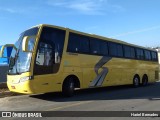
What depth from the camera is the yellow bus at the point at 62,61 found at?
12703 mm

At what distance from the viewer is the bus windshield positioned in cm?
1273

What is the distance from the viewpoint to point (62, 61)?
46.1 ft

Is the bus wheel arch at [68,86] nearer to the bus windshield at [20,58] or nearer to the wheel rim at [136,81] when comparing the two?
the bus windshield at [20,58]

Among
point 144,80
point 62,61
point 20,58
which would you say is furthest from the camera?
point 144,80

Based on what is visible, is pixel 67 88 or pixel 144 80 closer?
pixel 67 88

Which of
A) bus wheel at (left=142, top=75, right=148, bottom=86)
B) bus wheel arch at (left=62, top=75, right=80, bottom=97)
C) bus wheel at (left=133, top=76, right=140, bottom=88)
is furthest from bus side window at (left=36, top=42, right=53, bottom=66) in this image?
bus wheel at (left=142, top=75, right=148, bottom=86)

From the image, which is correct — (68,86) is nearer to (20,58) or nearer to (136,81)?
(20,58)

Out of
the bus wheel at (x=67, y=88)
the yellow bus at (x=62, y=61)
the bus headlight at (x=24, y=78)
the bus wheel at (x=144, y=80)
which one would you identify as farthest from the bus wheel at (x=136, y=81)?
the bus headlight at (x=24, y=78)

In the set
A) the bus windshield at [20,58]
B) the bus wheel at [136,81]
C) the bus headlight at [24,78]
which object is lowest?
the bus wheel at [136,81]

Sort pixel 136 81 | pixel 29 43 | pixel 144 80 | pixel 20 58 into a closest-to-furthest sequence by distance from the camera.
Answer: pixel 29 43 < pixel 20 58 < pixel 136 81 < pixel 144 80

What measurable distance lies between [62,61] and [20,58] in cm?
205

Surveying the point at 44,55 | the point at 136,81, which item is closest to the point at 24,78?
the point at 44,55

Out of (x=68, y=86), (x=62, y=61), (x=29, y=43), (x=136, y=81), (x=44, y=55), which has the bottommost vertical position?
(x=136, y=81)

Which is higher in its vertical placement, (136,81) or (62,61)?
(62,61)
